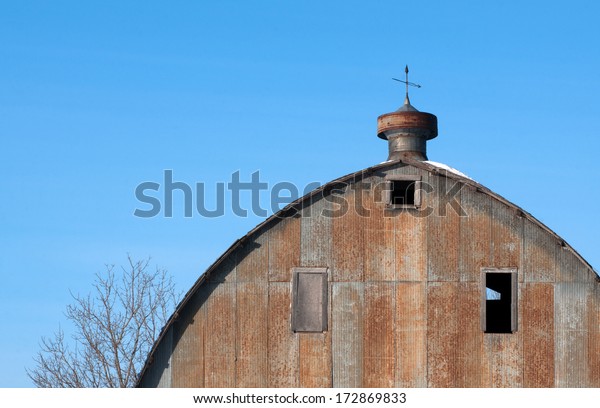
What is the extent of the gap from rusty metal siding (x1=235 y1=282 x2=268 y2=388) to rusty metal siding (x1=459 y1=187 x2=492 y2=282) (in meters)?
4.30

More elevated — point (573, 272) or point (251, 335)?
point (573, 272)

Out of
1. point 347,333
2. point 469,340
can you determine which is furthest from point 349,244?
point 469,340

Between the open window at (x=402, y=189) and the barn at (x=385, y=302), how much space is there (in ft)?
0.20

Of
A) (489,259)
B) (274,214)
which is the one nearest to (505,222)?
(489,259)

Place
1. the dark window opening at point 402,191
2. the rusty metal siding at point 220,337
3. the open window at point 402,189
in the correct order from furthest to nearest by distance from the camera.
A: the dark window opening at point 402,191, the open window at point 402,189, the rusty metal siding at point 220,337

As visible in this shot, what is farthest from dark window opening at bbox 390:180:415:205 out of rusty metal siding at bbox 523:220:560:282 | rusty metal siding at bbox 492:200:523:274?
rusty metal siding at bbox 523:220:560:282

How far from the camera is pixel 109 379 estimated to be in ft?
125

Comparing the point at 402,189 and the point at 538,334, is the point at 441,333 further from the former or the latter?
the point at 402,189

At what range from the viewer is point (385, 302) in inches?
936

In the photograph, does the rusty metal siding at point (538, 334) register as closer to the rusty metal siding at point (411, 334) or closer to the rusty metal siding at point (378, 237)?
the rusty metal siding at point (411, 334)

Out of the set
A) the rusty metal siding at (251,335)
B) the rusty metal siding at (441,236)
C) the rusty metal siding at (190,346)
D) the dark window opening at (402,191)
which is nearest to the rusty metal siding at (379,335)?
the rusty metal siding at (441,236)

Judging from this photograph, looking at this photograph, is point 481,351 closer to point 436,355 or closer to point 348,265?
point 436,355

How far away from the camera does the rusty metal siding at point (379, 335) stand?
77.2 ft

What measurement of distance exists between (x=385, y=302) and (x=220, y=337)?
3.57 meters
